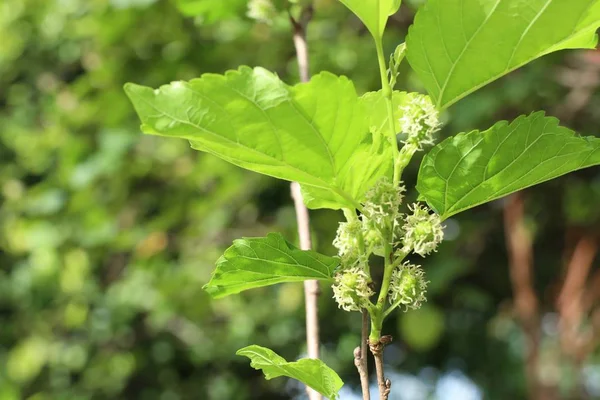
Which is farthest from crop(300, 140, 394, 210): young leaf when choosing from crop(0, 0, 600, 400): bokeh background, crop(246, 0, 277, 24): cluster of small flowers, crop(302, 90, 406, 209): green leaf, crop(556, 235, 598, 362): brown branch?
crop(556, 235, 598, 362): brown branch

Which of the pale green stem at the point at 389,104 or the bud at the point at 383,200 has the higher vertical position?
the pale green stem at the point at 389,104

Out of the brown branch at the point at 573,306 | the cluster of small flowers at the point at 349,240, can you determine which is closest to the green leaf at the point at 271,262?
the cluster of small flowers at the point at 349,240

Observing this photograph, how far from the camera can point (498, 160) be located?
29cm

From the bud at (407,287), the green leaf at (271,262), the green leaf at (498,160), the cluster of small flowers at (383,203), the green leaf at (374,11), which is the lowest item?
the bud at (407,287)

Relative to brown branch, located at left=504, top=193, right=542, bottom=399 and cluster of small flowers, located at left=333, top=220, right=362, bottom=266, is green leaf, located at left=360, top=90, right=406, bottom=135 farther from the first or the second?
brown branch, located at left=504, top=193, right=542, bottom=399

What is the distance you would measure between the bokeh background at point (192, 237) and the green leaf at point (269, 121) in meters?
1.22

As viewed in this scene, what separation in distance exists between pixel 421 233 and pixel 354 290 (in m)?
0.04

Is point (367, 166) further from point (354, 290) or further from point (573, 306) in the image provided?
point (573, 306)

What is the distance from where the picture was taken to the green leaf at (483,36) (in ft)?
0.90

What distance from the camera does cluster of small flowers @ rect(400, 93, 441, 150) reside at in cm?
Answer: 29

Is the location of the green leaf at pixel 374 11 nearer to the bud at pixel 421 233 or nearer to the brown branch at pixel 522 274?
the bud at pixel 421 233

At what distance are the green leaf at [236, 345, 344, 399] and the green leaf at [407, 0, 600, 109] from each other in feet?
0.40

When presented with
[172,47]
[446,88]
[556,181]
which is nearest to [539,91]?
[556,181]

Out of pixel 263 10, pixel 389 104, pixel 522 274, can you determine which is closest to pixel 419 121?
pixel 389 104
